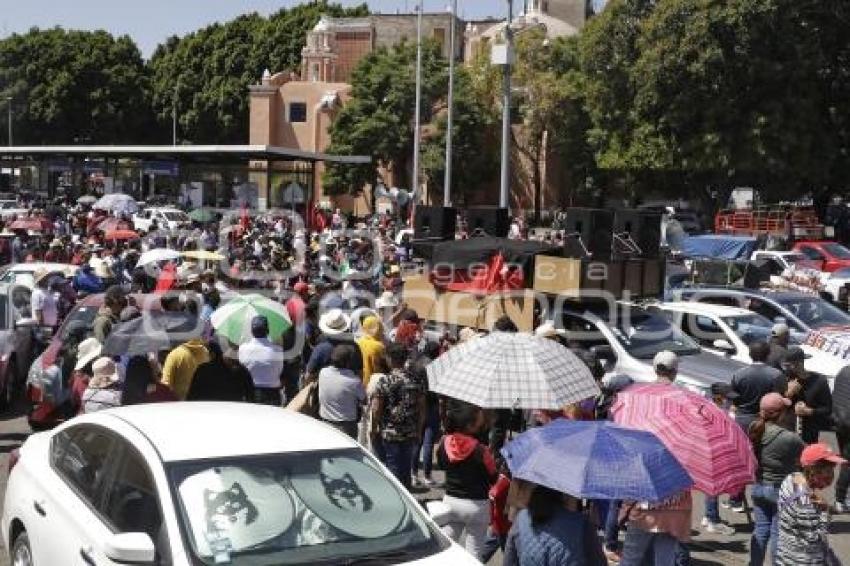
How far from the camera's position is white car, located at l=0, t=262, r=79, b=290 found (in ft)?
48.8

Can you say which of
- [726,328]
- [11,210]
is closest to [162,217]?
[11,210]

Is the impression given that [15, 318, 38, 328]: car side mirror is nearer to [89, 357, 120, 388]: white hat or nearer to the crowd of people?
the crowd of people

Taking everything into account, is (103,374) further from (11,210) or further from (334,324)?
(11,210)

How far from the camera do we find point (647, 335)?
1285 centimetres

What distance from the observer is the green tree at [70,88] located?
7271cm

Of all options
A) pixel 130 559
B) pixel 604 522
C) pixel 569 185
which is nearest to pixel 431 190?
pixel 569 185

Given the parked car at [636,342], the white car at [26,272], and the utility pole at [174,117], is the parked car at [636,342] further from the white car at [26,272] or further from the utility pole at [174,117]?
the utility pole at [174,117]

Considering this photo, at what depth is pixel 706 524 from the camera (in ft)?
30.0

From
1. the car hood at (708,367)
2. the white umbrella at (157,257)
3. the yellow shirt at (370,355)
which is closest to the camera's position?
the yellow shirt at (370,355)

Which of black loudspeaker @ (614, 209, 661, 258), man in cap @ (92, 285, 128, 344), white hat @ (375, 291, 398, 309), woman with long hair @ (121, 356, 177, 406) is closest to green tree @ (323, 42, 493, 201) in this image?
black loudspeaker @ (614, 209, 661, 258)

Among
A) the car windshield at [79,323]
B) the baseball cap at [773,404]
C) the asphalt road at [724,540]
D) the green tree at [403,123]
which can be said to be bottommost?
the asphalt road at [724,540]

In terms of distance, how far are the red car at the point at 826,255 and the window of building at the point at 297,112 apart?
132 ft

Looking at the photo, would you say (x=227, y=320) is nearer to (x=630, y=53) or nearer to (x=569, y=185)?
(x=630, y=53)

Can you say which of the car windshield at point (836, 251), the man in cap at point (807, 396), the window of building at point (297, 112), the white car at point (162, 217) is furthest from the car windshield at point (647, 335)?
the window of building at point (297, 112)
